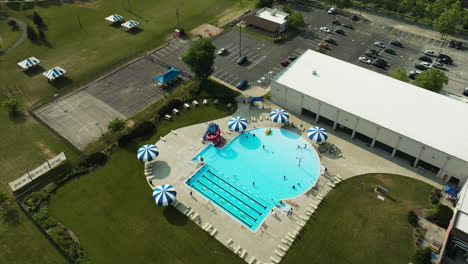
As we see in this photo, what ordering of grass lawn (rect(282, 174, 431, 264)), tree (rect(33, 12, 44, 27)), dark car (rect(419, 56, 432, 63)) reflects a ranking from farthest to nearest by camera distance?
tree (rect(33, 12, 44, 27)) < dark car (rect(419, 56, 432, 63)) < grass lawn (rect(282, 174, 431, 264))

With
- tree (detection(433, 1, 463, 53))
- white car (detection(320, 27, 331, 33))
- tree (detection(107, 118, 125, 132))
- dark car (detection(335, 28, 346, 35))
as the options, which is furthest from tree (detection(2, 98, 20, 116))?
tree (detection(433, 1, 463, 53))

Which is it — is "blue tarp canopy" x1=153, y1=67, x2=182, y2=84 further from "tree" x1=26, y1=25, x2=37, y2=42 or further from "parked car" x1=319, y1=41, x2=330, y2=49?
"tree" x1=26, y1=25, x2=37, y2=42

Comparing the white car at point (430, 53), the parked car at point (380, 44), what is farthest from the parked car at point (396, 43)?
the white car at point (430, 53)

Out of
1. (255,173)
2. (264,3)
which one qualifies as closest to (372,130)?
(255,173)

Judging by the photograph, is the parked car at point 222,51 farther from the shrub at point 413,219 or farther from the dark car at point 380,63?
the shrub at point 413,219

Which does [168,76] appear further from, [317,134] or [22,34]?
[22,34]

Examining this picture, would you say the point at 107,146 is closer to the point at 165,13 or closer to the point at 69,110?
the point at 69,110

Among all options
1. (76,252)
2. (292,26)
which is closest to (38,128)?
(76,252)
